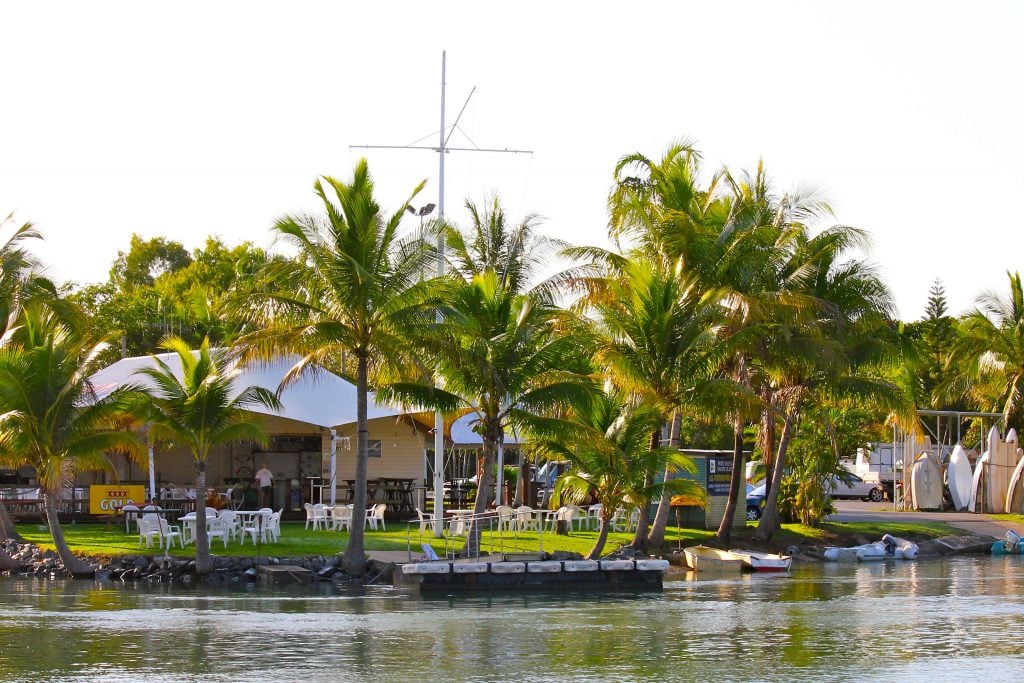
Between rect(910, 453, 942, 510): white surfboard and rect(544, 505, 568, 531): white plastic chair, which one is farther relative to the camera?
rect(910, 453, 942, 510): white surfboard

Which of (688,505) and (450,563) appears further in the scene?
(688,505)

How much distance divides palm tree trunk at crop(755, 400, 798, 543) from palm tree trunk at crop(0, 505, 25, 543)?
686 inches

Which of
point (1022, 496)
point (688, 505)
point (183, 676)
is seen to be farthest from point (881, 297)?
point (183, 676)

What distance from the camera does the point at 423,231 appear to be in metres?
25.4

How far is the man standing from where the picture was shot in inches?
1378

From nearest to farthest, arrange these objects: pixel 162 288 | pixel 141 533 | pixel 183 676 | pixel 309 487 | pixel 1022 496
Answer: pixel 183 676
pixel 141 533
pixel 309 487
pixel 1022 496
pixel 162 288

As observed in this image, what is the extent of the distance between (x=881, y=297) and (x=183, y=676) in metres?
22.7

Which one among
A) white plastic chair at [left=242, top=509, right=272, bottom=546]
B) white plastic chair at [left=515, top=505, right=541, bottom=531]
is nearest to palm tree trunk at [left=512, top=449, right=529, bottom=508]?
white plastic chair at [left=515, top=505, right=541, bottom=531]

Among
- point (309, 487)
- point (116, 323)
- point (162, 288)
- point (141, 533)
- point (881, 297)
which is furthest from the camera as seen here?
point (162, 288)

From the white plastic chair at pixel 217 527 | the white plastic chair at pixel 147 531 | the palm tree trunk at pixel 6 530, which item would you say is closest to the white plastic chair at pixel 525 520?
the white plastic chair at pixel 217 527

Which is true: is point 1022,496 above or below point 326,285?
below

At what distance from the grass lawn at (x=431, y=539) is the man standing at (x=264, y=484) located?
71.0 inches

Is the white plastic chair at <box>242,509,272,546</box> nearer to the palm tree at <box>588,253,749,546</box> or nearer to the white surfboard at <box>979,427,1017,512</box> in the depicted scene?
the palm tree at <box>588,253,749,546</box>

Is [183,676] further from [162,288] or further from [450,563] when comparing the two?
[162,288]
